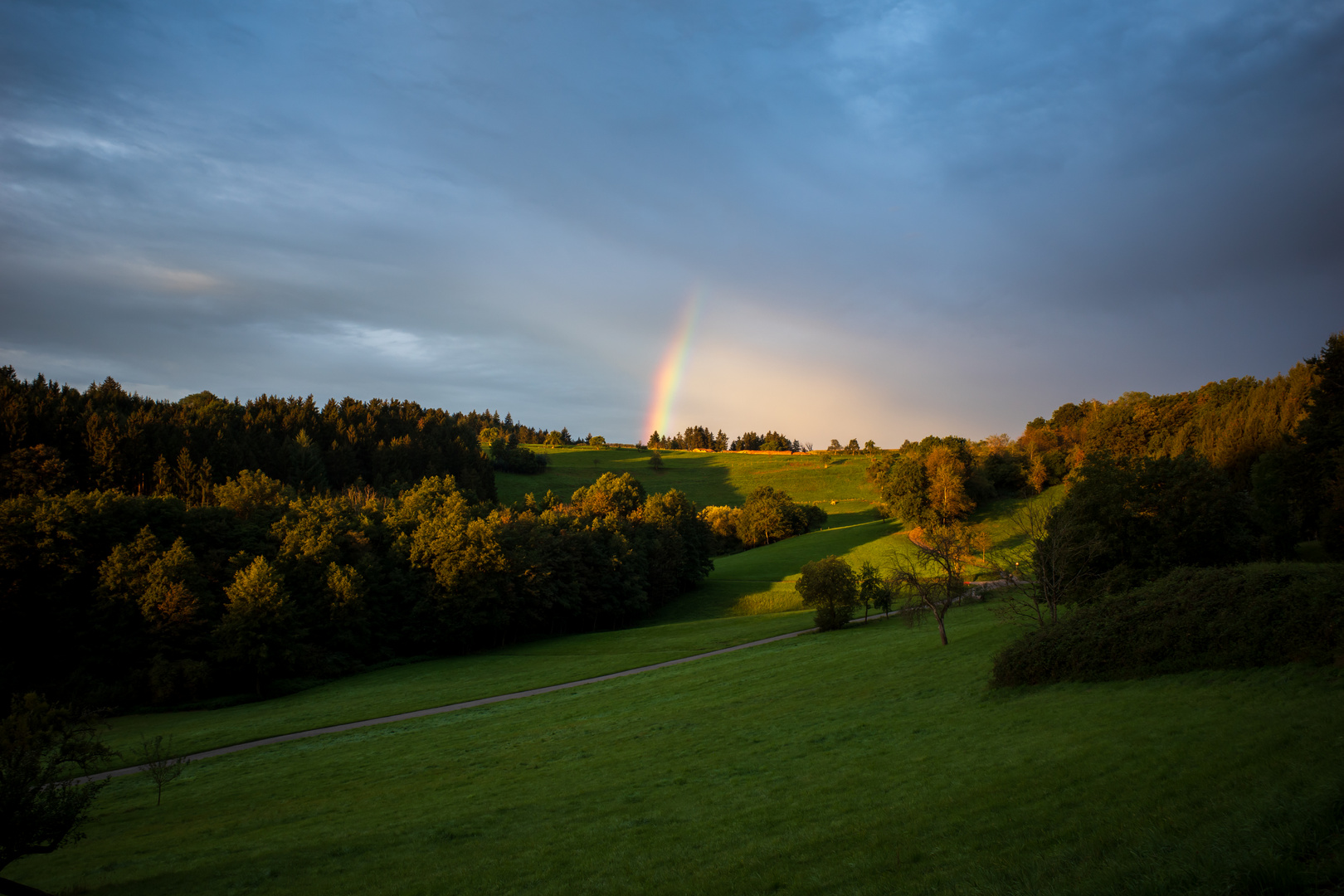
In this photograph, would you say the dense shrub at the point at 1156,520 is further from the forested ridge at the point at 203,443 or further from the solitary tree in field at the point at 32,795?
the forested ridge at the point at 203,443

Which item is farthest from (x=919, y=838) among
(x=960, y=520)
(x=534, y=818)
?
(x=960, y=520)

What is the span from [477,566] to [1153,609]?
54099mm

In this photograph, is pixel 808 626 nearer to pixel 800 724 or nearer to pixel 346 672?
pixel 800 724

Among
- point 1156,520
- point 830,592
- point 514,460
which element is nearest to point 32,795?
point 1156,520

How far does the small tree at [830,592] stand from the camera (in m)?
48.7

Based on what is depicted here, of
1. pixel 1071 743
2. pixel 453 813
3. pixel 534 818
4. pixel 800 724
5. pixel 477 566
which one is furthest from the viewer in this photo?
pixel 477 566

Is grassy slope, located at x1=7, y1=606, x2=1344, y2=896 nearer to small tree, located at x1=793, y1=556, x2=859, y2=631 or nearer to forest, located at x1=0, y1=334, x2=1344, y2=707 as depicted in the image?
forest, located at x1=0, y1=334, x2=1344, y2=707

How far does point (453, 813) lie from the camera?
1714cm

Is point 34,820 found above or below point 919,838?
above

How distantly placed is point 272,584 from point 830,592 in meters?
41.6

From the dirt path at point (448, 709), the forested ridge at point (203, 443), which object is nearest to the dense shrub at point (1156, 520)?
the dirt path at point (448, 709)

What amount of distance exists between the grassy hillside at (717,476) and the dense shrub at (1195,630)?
9902 cm

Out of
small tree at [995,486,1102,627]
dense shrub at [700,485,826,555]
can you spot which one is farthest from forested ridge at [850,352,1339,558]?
dense shrub at [700,485,826,555]

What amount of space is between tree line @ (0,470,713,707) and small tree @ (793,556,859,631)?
93.6 feet
